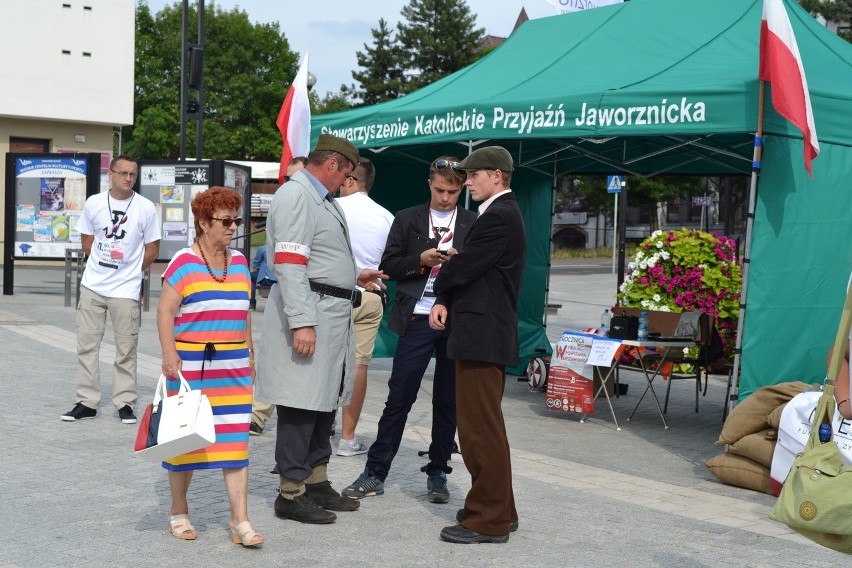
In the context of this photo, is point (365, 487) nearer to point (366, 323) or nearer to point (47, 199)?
point (366, 323)

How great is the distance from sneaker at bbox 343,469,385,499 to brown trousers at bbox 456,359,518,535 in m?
0.95

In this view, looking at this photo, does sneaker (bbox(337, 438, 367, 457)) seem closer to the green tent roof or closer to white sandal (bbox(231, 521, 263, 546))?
white sandal (bbox(231, 521, 263, 546))

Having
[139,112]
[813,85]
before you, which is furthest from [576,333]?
[139,112]

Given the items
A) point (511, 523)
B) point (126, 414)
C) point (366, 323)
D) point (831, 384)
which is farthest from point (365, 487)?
point (831, 384)

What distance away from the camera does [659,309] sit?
10906mm

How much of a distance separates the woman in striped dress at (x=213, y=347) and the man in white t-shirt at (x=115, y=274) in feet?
10.5

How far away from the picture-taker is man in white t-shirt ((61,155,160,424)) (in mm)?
8602

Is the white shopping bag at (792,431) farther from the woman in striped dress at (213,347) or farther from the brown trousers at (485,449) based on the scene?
the woman in striped dress at (213,347)

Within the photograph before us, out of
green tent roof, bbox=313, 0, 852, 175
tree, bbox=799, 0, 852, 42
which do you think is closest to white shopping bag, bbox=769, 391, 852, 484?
green tent roof, bbox=313, 0, 852, 175

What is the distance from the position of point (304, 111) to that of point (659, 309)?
12.6ft

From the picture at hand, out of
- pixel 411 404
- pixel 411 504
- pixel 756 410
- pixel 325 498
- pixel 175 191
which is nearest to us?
pixel 325 498

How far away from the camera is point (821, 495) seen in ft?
12.7

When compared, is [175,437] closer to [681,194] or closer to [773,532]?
[773,532]

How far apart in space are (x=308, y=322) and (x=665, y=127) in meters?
3.71
